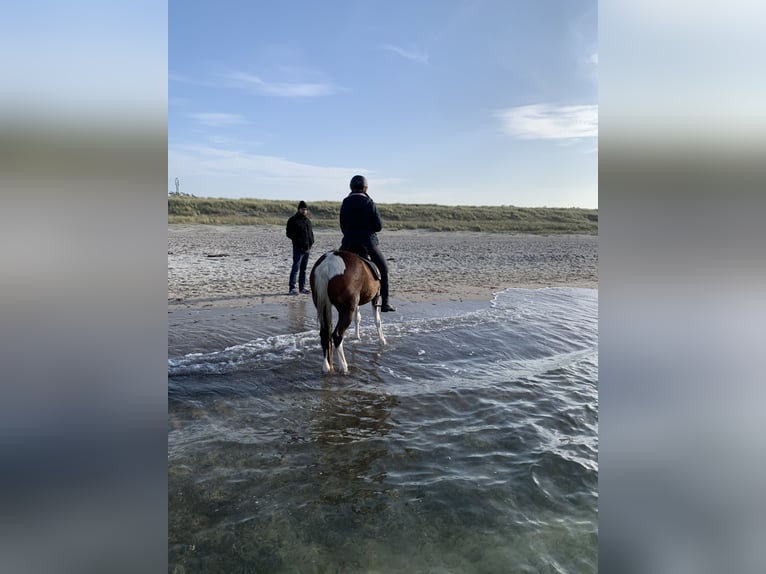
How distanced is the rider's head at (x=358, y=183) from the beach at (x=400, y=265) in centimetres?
474

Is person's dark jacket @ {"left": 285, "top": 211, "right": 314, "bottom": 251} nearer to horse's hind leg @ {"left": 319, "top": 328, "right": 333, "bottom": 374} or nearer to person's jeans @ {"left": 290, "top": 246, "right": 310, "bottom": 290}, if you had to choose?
person's jeans @ {"left": 290, "top": 246, "right": 310, "bottom": 290}

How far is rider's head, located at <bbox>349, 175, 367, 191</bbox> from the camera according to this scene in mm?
7285

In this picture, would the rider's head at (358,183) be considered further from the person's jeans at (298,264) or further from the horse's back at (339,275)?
the person's jeans at (298,264)

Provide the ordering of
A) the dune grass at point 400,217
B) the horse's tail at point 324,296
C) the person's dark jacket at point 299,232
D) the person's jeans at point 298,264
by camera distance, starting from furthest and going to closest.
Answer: the dune grass at point 400,217 < the person's jeans at point 298,264 < the person's dark jacket at point 299,232 < the horse's tail at point 324,296

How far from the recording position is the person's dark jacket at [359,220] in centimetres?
726

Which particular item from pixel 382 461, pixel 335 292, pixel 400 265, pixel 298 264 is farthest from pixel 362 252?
pixel 400 265

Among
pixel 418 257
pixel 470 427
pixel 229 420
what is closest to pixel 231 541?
pixel 229 420

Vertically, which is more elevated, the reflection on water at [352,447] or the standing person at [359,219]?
the standing person at [359,219]

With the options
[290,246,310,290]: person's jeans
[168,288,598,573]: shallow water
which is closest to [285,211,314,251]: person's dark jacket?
[290,246,310,290]: person's jeans

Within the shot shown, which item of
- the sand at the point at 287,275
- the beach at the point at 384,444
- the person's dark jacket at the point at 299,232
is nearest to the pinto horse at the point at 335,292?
the beach at the point at 384,444

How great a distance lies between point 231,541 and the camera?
2.91 m

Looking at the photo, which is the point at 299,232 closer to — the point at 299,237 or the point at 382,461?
the point at 299,237

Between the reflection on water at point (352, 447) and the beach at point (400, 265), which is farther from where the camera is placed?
the beach at point (400, 265)
